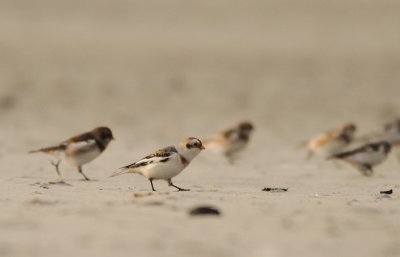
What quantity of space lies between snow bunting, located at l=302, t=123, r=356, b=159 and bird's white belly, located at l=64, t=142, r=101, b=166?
510cm

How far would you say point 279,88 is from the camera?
23.8 m

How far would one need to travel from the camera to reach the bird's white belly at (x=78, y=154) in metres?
12.4

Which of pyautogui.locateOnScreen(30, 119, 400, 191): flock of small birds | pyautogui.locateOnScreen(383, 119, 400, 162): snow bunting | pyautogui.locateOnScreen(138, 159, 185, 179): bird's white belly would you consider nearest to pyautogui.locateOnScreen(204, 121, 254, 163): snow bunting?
pyautogui.locateOnScreen(30, 119, 400, 191): flock of small birds

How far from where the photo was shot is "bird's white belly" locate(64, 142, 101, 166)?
40.8ft

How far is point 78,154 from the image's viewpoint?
12.4 metres

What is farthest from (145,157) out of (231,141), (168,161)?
(231,141)

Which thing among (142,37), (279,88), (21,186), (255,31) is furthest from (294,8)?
(21,186)

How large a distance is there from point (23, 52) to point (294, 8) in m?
11.1

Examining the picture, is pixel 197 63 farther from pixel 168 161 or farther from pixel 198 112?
pixel 168 161

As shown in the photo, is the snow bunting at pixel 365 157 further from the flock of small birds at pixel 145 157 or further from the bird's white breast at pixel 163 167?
the bird's white breast at pixel 163 167

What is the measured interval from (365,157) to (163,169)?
433 cm

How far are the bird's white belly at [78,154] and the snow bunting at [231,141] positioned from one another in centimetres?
401

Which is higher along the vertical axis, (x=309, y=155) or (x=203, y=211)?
(x=309, y=155)

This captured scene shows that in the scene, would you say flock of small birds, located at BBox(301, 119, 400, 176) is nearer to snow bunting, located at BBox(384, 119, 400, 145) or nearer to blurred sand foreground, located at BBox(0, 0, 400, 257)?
snow bunting, located at BBox(384, 119, 400, 145)
